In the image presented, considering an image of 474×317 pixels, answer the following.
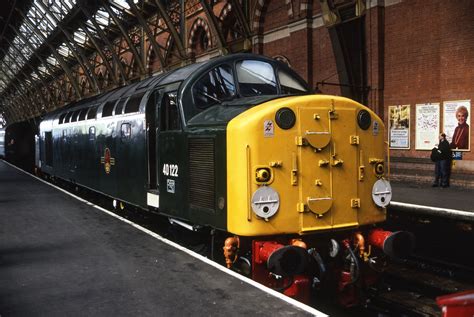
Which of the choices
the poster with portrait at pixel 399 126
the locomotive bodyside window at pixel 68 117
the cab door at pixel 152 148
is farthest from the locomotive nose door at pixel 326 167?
the locomotive bodyside window at pixel 68 117

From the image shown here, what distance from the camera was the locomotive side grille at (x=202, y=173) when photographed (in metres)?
5.97

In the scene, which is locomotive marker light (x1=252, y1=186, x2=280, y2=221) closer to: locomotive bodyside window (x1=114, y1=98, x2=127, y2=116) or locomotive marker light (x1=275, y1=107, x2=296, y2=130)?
locomotive marker light (x1=275, y1=107, x2=296, y2=130)

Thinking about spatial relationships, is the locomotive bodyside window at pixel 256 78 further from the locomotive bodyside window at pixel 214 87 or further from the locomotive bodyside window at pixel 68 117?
the locomotive bodyside window at pixel 68 117

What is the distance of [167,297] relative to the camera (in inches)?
191

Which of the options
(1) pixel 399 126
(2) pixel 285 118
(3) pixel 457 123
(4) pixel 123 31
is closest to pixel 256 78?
(2) pixel 285 118

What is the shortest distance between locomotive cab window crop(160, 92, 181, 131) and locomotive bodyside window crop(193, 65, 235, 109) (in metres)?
0.38

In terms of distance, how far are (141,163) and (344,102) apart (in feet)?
12.5

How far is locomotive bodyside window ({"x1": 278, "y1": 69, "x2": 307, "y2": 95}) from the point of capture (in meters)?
7.18

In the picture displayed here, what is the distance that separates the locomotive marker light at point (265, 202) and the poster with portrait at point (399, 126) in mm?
10285

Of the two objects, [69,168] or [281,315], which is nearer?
[281,315]

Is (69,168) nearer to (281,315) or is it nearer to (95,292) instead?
Answer: (95,292)

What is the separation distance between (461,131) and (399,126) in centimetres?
202

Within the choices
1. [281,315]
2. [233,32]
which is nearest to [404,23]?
[233,32]

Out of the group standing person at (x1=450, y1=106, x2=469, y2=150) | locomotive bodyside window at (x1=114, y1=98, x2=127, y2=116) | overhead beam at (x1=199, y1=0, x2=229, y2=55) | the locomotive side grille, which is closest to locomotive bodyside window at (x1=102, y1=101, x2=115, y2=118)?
locomotive bodyside window at (x1=114, y1=98, x2=127, y2=116)
